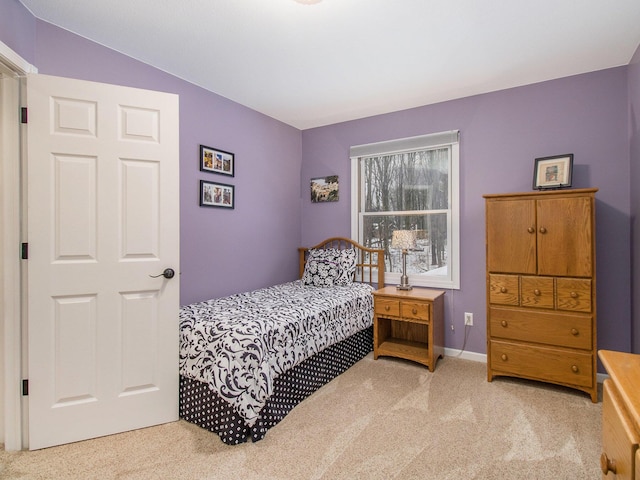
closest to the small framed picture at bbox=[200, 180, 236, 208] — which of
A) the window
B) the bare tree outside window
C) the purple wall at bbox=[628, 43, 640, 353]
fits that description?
the window

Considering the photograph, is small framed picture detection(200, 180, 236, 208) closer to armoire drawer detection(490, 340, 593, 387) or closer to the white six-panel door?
the white six-panel door

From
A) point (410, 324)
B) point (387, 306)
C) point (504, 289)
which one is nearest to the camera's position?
point (504, 289)

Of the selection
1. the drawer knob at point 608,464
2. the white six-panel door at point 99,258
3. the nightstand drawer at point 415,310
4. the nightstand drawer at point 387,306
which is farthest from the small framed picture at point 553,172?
the white six-panel door at point 99,258

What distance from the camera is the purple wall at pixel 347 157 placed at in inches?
99.0

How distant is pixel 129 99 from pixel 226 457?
213 cm

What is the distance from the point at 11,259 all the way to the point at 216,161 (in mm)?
1718

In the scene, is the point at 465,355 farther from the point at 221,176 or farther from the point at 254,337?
the point at 221,176

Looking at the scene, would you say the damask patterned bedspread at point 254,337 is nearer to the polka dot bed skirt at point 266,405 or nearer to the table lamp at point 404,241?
the polka dot bed skirt at point 266,405

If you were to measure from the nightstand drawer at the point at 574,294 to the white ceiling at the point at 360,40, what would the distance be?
165 cm

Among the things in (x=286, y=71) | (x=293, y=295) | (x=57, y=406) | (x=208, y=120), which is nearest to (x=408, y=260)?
(x=293, y=295)

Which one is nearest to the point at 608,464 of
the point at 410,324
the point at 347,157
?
the point at 410,324

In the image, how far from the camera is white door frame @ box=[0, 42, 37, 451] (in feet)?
6.07

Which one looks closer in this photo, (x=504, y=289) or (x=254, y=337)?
(x=254, y=337)

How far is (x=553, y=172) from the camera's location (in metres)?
2.75
